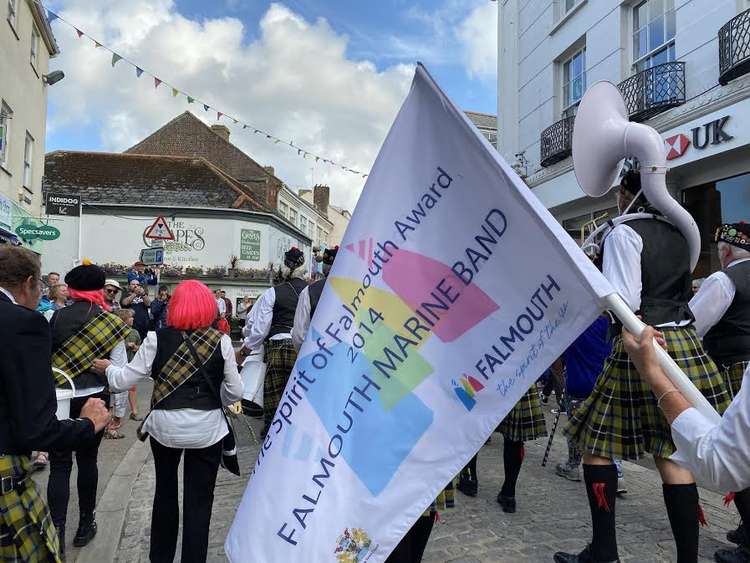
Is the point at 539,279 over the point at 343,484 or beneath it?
over

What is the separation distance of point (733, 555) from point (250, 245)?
1109 inches

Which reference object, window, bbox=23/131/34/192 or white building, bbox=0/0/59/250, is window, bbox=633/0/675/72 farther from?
window, bbox=23/131/34/192

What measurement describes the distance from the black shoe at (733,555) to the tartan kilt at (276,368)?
141 inches

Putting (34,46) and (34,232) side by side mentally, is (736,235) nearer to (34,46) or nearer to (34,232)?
(34,232)

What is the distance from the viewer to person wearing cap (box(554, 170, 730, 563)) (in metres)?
2.79

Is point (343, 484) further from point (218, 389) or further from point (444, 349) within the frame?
point (218, 389)

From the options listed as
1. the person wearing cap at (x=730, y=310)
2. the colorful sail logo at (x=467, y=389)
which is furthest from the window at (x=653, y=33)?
the colorful sail logo at (x=467, y=389)

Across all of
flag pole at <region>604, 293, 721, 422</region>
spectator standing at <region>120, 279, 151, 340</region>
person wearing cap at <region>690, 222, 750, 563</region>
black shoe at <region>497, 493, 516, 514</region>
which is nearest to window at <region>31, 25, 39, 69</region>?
spectator standing at <region>120, 279, 151, 340</region>

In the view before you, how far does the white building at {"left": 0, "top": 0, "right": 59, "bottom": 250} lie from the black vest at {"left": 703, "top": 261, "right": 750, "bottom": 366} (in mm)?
13109

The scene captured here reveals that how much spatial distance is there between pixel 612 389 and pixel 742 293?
1250 millimetres

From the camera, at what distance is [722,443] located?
1.45 metres

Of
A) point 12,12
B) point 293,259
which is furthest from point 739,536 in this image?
point 12,12

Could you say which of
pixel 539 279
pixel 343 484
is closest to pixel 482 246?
pixel 539 279

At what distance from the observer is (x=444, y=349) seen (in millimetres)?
1657
